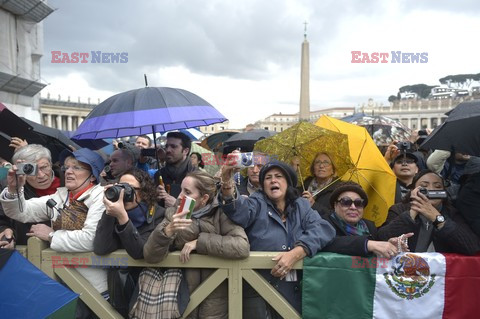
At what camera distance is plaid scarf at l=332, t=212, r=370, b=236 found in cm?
291

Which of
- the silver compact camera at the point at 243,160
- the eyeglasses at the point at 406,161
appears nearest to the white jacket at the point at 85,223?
the silver compact camera at the point at 243,160

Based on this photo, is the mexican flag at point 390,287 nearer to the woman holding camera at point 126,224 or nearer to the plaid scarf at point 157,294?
the plaid scarf at point 157,294

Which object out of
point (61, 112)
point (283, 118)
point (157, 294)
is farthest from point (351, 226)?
point (283, 118)

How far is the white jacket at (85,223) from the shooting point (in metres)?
2.72

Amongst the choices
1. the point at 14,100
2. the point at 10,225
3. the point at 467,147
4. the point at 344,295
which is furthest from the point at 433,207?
the point at 14,100

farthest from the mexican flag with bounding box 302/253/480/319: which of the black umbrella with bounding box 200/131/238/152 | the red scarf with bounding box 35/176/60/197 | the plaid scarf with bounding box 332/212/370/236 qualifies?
the black umbrella with bounding box 200/131/238/152

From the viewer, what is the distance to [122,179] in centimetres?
287

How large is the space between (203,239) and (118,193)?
630mm

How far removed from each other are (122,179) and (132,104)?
0.88 meters

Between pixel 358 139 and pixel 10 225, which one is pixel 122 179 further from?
pixel 358 139

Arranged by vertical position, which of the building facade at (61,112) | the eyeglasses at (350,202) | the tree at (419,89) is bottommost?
the eyeglasses at (350,202)

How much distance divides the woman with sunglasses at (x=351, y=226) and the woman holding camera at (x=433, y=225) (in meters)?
0.17

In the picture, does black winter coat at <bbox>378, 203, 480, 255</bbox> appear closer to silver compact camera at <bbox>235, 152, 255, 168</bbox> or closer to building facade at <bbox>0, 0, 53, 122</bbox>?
silver compact camera at <bbox>235, 152, 255, 168</bbox>

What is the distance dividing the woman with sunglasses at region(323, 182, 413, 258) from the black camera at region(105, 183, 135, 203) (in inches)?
55.4
